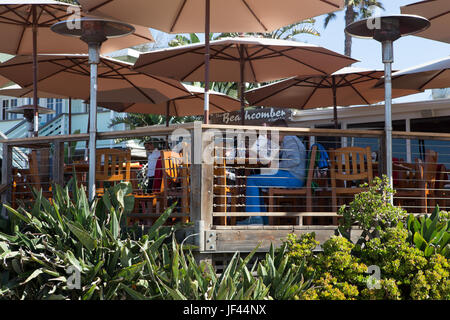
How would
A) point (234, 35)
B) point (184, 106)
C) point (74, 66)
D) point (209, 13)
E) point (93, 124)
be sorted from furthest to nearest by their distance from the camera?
point (234, 35) → point (184, 106) → point (74, 66) → point (209, 13) → point (93, 124)

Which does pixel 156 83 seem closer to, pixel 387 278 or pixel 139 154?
pixel 387 278

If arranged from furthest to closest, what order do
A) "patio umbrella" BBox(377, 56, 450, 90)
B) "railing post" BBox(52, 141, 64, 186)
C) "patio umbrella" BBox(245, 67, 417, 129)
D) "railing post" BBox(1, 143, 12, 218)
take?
"patio umbrella" BBox(245, 67, 417, 129) → "patio umbrella" BBox(377, 56, 450, 90) → "railing post" BBox(1, 143, 12, 218) → "railing post" BBox(52, 141, 64, 186)

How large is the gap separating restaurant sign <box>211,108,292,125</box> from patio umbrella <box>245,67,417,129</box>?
2.71m

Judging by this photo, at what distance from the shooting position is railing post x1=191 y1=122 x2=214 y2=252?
19.0 ft

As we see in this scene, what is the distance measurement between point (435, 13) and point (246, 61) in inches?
120

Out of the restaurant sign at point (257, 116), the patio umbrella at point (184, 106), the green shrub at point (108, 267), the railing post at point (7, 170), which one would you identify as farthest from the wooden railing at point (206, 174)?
the restaurant sign at point (257, 116)

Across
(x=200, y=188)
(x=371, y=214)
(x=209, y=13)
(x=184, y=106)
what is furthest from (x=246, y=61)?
(x=371, y=214)

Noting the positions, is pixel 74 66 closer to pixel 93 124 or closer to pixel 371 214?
pixel 93 124

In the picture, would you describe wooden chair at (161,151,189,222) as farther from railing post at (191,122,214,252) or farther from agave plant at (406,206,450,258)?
agave plant at (406,206,450,258)

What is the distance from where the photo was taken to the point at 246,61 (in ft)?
31.3

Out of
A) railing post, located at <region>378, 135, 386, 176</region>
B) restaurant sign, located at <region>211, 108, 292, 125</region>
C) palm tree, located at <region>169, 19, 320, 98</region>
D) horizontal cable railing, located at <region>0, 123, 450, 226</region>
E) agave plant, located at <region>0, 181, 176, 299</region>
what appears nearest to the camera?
agave plant, located at <region>0, 181, 176, 299</region>

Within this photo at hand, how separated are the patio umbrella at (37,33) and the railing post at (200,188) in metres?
3.47

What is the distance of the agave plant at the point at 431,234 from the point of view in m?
5.58

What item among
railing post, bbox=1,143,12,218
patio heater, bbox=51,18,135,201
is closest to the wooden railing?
railing post, bbox=1,143,12,218
